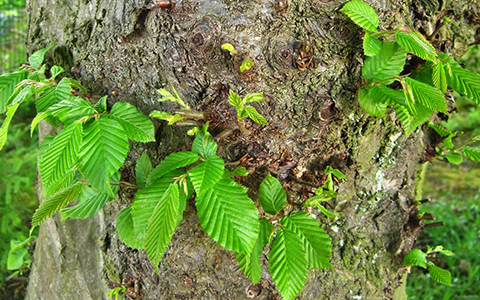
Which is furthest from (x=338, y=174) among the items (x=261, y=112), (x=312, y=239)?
(x=261, y=112)

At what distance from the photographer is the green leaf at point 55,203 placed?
1.21 m

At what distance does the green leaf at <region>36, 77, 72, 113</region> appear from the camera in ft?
4.04

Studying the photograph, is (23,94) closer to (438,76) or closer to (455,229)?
(438,76)

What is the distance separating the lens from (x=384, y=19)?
50.9 inches

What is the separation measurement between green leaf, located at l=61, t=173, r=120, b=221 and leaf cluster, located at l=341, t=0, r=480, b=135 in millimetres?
971

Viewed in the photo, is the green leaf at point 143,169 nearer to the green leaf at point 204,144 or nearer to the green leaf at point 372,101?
the green leaf at point 204,144

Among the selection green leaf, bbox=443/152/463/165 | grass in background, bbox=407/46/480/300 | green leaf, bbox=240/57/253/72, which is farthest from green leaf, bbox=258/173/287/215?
grass in background, bbox=407/46/480/300

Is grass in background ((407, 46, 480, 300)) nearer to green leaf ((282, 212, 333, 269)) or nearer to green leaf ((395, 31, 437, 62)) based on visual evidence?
green leaf ((395, 31, 437, 62))

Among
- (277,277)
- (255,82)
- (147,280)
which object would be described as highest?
(255,82)

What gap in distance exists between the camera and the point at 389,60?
124cm

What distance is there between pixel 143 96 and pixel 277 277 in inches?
30.9

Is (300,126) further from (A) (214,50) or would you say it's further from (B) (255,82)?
(A) (214,50)

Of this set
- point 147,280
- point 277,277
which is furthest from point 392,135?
point 147,280

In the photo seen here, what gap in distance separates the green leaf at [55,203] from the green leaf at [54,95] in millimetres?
294
